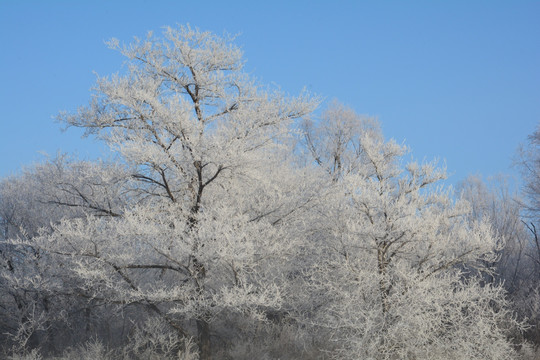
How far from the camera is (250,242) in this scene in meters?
9.89

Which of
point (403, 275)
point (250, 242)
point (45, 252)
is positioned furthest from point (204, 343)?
point (45, 252)

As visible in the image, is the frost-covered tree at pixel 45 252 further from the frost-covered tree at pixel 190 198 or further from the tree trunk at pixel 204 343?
the tree trunk at pixel 204 343

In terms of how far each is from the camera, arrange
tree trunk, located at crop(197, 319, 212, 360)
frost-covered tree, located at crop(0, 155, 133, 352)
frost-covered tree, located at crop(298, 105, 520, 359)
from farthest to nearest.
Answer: frost-covered tree, located at crop(0, 155, 133, 352) < tree trunk, located at crop(197, 319, 212, 360) < frost-covered tree, located at crop(298, 105, 520, 359)

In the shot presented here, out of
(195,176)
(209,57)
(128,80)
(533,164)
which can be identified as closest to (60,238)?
(195,176)

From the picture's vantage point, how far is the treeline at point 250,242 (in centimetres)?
1000

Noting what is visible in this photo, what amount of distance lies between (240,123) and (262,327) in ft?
18.1

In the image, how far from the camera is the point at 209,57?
1272cm

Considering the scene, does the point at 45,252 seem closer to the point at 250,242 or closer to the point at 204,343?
the point at 204,343

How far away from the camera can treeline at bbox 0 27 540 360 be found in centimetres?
1000

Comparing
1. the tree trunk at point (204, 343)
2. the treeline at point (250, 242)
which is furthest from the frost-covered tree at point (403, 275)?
the tree trunk at point (204, 343)

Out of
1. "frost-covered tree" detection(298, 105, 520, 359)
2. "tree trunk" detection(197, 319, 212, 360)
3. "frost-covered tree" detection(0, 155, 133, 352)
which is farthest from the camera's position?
"frost-covered tree" detection(0, 155, 133, 352)

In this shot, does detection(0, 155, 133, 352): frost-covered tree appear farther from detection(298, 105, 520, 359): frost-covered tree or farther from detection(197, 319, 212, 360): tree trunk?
detection(298, 105, 520, 359): frost-covered tree

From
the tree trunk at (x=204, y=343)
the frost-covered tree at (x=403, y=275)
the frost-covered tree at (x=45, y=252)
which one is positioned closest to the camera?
the frost-covered tree at (x=403, y=275)

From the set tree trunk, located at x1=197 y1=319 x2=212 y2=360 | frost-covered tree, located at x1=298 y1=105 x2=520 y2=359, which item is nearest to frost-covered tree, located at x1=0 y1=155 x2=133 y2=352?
tree trunk, located at x1=197 y1=319 x2=212 y2=360
